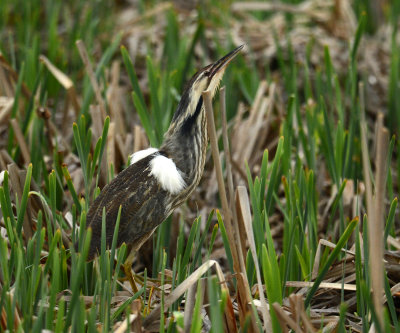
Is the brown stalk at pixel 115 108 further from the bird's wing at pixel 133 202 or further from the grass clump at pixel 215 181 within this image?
the bird's wing at pixel 133 202

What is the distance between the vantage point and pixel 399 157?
2.96 meters

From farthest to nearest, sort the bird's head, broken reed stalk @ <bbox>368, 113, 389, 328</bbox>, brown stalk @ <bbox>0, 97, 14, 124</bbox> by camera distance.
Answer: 1. brown stalk @ <bbox>0, 97, 14, 124</bbox>
2. the bird's head
3. broken reed stalk @ <bbox>368, 113, 389, 328</bbox>

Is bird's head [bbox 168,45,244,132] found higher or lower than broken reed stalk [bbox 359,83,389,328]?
higher

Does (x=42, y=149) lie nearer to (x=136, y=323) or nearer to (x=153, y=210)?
(x=153, y=210)

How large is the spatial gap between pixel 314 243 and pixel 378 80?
80.9 inches

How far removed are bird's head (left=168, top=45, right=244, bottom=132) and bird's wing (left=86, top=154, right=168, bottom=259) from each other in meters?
0.19

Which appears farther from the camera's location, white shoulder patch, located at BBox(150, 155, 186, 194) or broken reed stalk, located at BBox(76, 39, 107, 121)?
broken reed stalk, located at BBox(76, 39, 107, 121)

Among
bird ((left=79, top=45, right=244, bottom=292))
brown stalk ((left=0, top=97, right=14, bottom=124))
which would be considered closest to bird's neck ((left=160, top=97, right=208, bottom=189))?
bird ((left=79, top=45, right=244, bottom=292))

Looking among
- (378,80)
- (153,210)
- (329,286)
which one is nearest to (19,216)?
(153,210)

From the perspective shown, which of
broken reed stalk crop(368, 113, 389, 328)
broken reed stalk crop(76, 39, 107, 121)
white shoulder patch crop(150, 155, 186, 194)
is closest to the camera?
broken reed stalk crop(368, 113, 389, 328)

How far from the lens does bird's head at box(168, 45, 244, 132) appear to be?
2316mm

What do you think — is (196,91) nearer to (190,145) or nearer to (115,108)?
(190,145)

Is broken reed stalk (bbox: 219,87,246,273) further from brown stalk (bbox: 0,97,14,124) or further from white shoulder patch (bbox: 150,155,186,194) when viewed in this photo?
brown stalk (bbox: 0,97,14,124)

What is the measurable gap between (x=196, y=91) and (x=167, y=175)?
29cm
